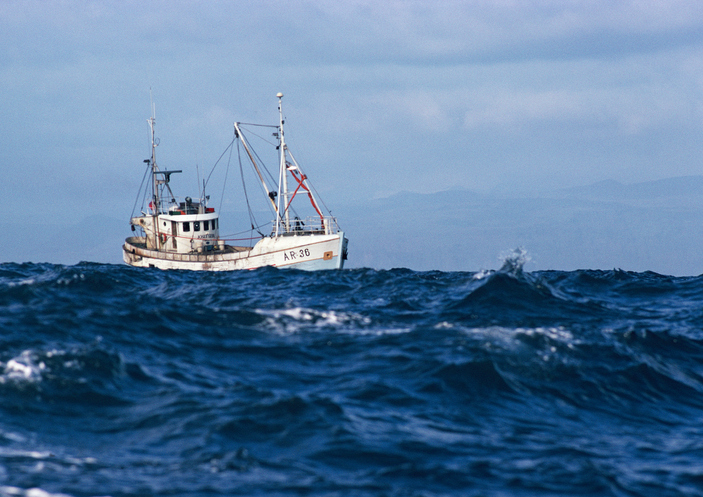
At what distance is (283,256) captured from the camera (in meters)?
55.8

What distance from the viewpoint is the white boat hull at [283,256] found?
182 feet

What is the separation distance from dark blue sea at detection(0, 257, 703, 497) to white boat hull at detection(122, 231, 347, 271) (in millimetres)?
28005

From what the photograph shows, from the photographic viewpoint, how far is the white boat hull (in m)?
55.6

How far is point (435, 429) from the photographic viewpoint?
15.0 m

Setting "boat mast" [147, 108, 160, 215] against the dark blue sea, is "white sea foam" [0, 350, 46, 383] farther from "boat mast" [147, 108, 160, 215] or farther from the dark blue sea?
"boat mast" [147, 108, 160, 215]

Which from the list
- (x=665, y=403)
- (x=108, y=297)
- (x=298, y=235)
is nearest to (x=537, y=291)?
(x=665, y=403)

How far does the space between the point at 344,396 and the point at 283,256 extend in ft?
130

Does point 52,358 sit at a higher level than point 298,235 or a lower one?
lower

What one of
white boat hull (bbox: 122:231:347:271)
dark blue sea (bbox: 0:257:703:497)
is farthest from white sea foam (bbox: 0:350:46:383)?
white boat hull (bbox: 122:231:347:271)

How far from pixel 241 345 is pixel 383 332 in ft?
14.9

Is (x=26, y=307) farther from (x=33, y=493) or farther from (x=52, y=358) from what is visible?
(x=33, y=493)

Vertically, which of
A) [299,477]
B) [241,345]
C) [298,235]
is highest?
[298,235]

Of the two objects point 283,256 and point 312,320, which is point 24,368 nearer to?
point 312,320

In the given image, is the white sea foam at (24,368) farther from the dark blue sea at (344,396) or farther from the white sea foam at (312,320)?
the white sea foam at (312,320)
